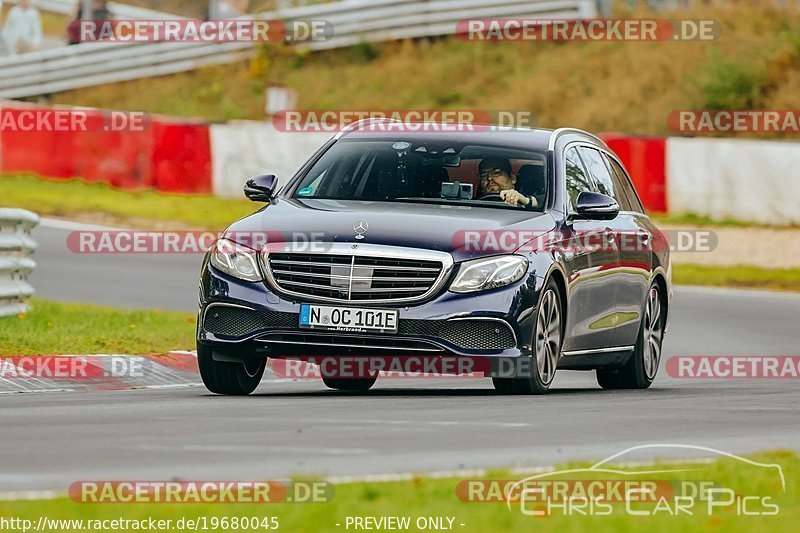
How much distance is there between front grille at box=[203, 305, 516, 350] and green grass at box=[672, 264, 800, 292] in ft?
41.9

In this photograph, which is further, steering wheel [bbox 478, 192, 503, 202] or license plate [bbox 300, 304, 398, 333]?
steering wheel [bbox 478, 192, 503, 202]

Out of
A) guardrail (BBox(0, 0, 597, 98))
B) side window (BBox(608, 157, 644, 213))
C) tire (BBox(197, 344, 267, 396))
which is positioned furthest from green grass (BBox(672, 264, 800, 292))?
tire (BBox(197, 344, 267, 396))

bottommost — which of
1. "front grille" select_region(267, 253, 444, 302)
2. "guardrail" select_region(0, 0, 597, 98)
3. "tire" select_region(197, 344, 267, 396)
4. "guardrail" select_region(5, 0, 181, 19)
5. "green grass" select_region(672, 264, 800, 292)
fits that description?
"tire" select_region(197, 344, 267, 396)

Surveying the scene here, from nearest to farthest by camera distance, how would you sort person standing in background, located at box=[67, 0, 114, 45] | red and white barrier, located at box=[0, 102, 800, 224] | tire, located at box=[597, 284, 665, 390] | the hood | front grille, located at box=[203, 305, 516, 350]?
1. front grille, located at box=[203, 305, 516, 350]
2. the hood
3. tire, located at box=[597, 284, 665, 390]
4. red and white barrier, located at box=[0, 102, 800, 224]
5. person standing in background, located at box=[67, 0, 114, 45]

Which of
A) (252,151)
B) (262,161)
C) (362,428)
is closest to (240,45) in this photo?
(252,151)

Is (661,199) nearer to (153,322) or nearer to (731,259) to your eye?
(731,259)

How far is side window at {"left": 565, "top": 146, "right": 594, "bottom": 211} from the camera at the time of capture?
38.6 feet

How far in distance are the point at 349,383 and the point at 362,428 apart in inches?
154

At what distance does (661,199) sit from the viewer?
26.5 m

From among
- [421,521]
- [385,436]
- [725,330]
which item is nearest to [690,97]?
[725,330]

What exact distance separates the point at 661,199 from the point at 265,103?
12205 millimetres

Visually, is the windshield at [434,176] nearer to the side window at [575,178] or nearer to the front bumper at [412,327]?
the side window at [575,178]

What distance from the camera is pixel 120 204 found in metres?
28.2

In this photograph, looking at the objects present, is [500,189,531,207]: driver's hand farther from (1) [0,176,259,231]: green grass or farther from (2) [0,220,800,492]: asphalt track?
→ (1) [0,176,259,231]: green grass
